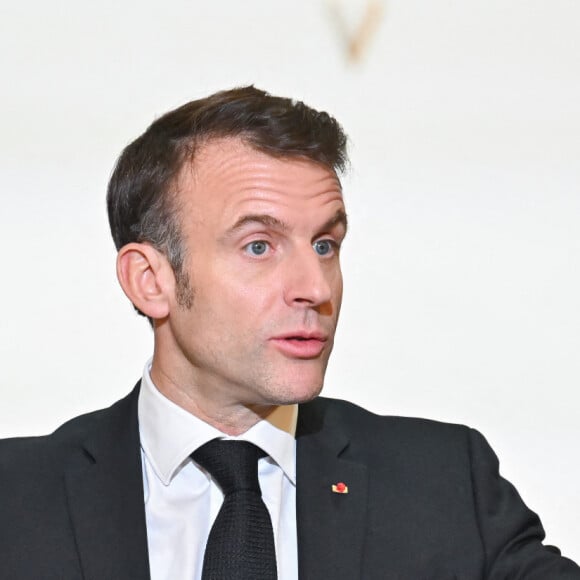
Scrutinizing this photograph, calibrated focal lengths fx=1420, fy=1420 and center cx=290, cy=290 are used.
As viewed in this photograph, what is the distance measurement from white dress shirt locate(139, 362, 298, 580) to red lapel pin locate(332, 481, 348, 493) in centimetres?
8

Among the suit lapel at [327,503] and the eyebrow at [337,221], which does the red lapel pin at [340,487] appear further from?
the eyebrow at [337,221]

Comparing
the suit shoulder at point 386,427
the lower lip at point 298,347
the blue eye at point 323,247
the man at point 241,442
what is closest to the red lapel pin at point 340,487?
the man at point 241,442

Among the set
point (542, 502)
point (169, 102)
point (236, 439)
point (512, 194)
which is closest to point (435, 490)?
point (236, 439)

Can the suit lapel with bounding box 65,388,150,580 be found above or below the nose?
below

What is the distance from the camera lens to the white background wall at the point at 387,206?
324cm

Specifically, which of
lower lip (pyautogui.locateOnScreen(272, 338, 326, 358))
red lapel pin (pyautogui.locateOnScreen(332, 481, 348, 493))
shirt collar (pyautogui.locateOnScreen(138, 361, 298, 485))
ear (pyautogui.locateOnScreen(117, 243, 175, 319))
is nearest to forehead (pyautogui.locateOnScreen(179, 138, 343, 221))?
ear (pyautogui.locateOnScreen(117, 243, 175, 319))

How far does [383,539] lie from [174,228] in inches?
26.8

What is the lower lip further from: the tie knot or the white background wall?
the white background wall

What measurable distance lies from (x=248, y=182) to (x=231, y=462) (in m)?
0.50

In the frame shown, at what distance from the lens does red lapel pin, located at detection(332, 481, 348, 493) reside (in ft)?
8.56

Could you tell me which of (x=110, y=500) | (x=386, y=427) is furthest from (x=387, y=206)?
(x=110, y=500)

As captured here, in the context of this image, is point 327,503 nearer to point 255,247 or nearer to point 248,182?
point 255,247

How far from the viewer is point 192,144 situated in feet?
8.61

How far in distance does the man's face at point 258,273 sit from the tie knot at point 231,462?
0.08 metres
